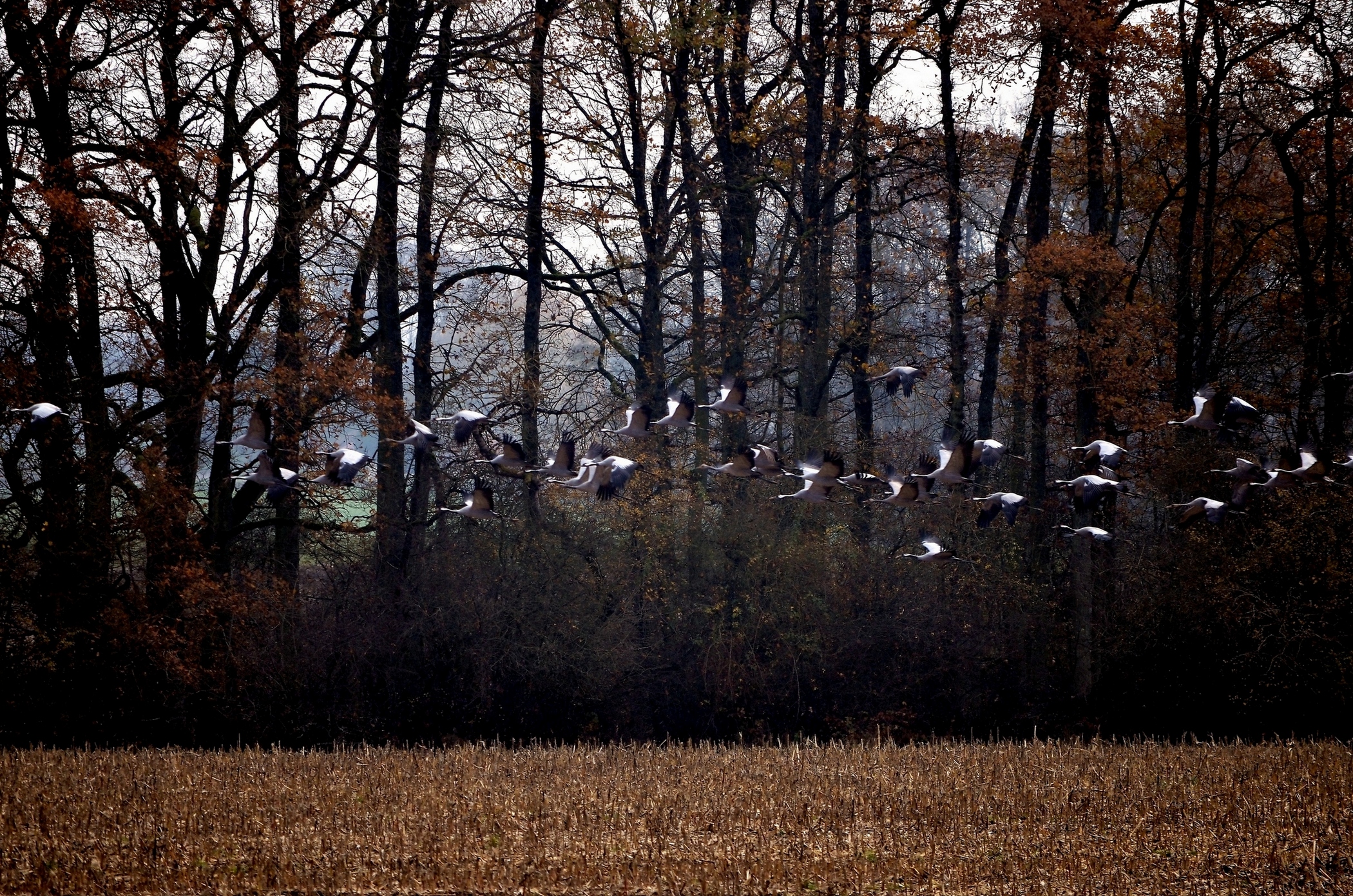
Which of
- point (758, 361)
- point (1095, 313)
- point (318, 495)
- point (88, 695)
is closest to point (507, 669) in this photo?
point (318, 495)

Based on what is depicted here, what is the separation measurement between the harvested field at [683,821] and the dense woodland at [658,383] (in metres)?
3.02

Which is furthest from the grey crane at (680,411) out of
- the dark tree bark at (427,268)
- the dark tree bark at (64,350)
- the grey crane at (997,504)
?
the dark tree bark at (64,350)

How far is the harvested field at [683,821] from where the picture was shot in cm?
954

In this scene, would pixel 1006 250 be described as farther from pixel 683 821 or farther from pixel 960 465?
pixel 683 821

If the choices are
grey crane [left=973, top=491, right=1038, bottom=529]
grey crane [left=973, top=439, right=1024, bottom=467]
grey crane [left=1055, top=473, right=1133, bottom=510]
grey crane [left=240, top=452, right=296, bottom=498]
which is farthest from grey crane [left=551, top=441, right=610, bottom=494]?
grey crane [left=1055, top=473, right=1133, bottom=510]

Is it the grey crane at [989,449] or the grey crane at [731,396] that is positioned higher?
the grey crane at [731,396]

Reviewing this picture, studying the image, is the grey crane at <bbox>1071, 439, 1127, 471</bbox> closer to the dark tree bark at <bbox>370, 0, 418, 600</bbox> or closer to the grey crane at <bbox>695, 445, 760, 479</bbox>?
the grey crane at <bbox>695, 445, 760, 479</bbox>

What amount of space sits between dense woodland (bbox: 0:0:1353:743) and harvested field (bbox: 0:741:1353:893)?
9.90 ft

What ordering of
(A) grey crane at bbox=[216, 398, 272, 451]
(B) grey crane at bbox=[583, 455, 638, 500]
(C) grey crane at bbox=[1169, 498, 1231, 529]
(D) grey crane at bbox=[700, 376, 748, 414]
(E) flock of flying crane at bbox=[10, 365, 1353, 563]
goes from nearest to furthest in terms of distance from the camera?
1. (A) grey crane at bbox=[216, 398, 272, 451]
2. (E) flock of flying crane at bbox=[10, 365, 1353, 563]
3. (B) grey crane at bbox=[583, 455, 638, 500]
4. (D) grey crane at bbox=[700, 376, 748, 414]
5. (C) grey crane at bbox=[1169, 498, 1231, 529]

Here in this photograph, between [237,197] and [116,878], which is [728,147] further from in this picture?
A: [116,878]

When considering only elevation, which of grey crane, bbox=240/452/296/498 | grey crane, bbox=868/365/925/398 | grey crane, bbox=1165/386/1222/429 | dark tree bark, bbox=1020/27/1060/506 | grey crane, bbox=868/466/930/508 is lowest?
grey crane, bbox=868/466/930/508

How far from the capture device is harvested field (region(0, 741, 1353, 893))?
9539 mm

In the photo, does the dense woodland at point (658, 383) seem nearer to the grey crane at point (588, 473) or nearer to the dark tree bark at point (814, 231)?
the dark tree bark at point (814, 231)

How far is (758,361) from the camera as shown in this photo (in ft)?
76.5
